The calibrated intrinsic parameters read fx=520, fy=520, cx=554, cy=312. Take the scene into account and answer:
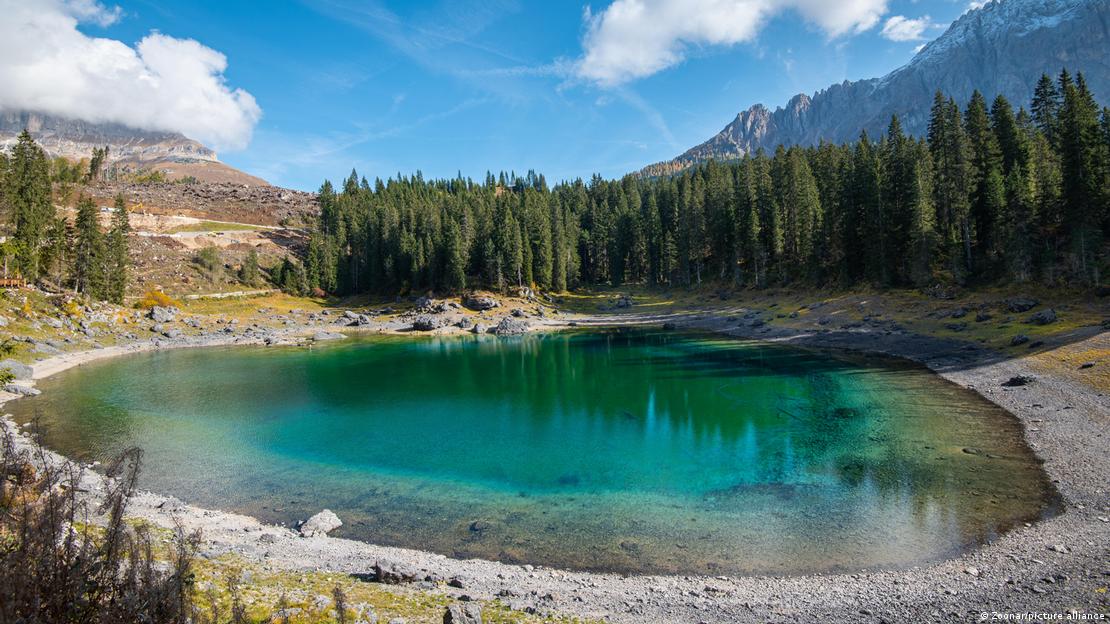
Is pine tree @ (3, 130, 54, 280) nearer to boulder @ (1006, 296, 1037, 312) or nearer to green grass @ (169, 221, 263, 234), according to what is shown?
green grass @ (169, 221, 263, 234)

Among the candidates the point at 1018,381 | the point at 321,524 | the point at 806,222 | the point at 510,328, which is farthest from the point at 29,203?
the point at 806,222

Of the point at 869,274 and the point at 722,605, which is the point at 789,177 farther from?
the point at 722,605

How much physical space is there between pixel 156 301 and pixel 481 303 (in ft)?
166

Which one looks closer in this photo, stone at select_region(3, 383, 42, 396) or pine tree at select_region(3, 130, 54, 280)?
stone at select_region(3, 383, 42, 396)

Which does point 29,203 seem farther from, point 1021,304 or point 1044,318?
point 1021,304

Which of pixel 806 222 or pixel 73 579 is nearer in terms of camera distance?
pixel 73 579

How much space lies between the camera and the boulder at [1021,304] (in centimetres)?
4359

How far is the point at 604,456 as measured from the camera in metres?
24.5

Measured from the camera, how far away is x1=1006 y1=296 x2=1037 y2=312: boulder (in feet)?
143

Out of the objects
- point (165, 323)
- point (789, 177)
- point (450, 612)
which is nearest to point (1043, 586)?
point (450, 612)

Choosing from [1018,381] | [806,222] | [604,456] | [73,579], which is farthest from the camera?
[806,222]

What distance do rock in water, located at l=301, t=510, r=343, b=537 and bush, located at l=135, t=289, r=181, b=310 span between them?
79.8 m

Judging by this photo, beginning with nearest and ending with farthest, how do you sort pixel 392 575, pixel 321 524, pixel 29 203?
pixel 392 575 → pixel 321 524 → pixel 29 203

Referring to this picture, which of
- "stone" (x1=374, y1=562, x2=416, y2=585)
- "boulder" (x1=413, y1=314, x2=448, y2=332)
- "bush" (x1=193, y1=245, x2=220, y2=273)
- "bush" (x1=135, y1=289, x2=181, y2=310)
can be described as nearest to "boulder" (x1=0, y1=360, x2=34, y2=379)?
"bush" (x1=135, y1=289, x2=181, y2=310)
